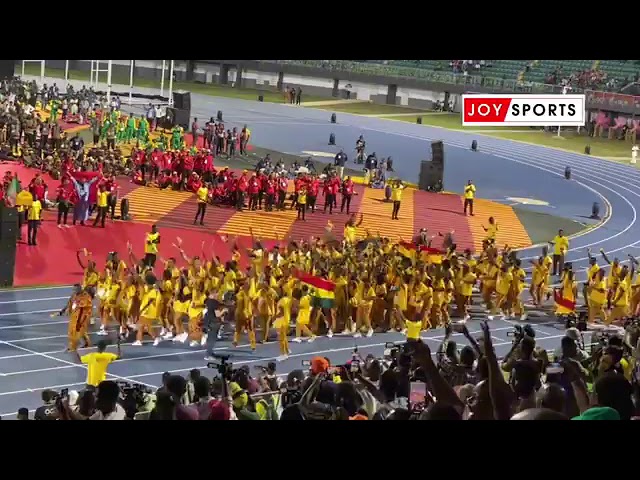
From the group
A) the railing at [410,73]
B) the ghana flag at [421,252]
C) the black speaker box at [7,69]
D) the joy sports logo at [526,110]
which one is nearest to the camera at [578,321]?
the ghana flag at [421,252]

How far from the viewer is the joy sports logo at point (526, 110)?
11.5 meters

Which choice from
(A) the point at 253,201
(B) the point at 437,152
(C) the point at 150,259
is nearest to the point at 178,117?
(B) the point at 437,152

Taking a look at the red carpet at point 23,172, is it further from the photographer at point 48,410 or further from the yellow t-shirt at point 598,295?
the photographer at point 48,410

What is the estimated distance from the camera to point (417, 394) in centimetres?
880

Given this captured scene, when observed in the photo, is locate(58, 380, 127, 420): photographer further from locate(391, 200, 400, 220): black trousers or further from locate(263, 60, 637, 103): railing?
locate(263, 60, 637, 103): railing

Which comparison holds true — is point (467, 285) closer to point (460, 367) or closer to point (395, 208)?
point (395, 208)

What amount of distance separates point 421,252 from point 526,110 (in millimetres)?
4991

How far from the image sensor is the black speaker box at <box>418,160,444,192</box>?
81.1 ft

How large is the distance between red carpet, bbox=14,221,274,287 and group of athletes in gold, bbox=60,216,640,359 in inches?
19.0

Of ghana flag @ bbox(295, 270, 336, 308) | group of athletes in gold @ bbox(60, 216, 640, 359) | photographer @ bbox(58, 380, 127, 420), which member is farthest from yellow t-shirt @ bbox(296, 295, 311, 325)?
photographer @ bbox(58, 380, 127, 420)

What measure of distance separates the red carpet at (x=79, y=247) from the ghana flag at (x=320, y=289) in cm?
342
